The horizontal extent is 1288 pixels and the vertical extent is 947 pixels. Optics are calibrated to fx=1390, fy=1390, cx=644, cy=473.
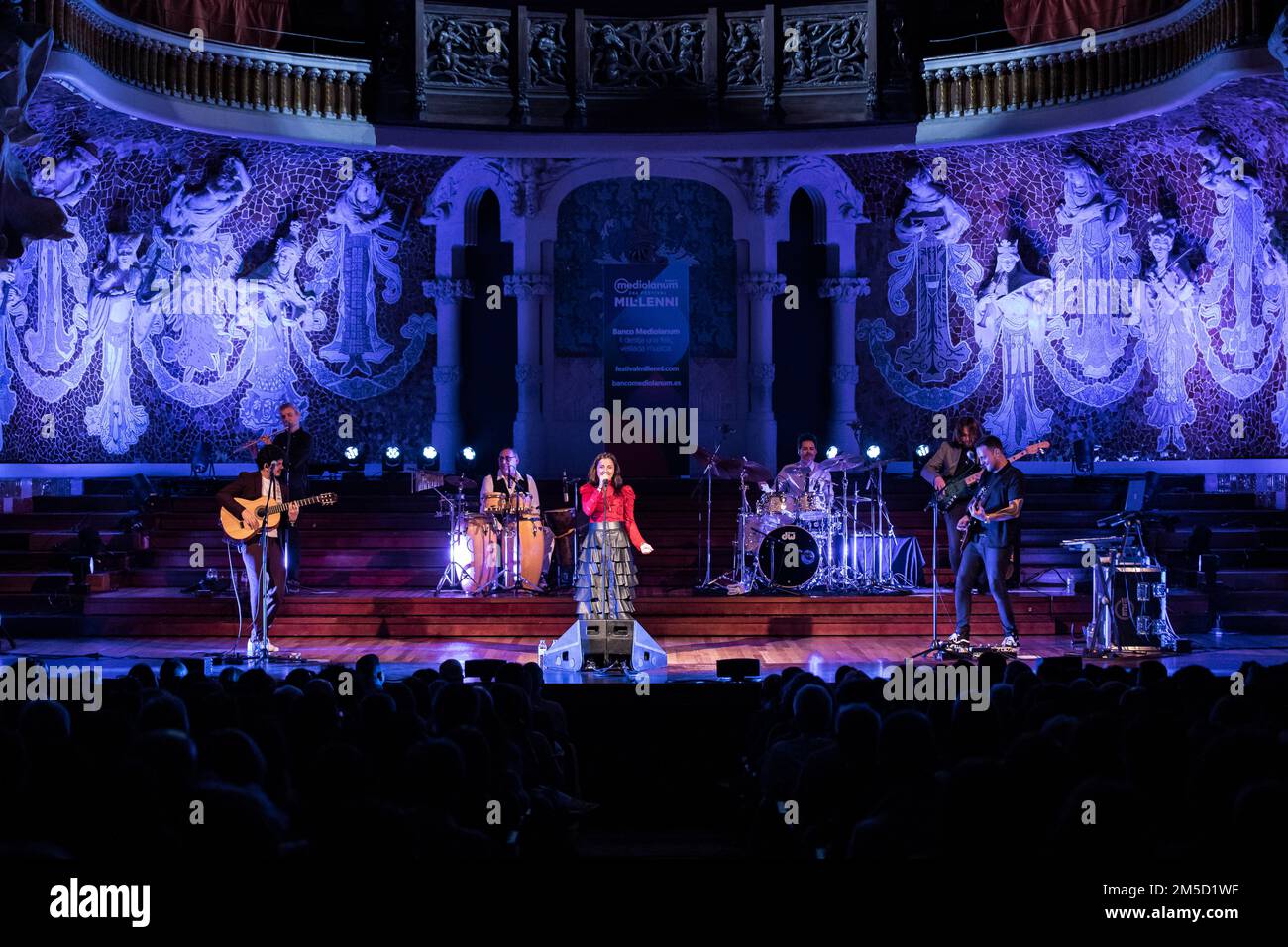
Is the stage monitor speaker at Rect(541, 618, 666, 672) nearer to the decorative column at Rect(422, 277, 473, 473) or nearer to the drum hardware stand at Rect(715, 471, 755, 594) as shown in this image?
the drum hardware stand at Rect(715, 471, 755, 594)

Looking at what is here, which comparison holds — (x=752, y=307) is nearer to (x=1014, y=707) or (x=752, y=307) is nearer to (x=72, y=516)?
(x=72, y=516)

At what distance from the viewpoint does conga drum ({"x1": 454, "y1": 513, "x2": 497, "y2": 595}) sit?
13.9 meters

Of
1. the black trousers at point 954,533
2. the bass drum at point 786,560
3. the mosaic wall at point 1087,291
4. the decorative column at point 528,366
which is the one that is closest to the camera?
the black trousers at point 954,533

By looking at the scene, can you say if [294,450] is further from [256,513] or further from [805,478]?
[805,478]

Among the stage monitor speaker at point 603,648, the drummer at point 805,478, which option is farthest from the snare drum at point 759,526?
the stage monitor speaker at point 603,648

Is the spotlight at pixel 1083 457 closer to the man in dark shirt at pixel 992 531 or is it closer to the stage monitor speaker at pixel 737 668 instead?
the man in dark shirt at pixel 992 531

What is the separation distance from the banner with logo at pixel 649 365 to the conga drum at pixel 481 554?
17.9 ft

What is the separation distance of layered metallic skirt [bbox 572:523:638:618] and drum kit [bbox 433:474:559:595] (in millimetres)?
2583

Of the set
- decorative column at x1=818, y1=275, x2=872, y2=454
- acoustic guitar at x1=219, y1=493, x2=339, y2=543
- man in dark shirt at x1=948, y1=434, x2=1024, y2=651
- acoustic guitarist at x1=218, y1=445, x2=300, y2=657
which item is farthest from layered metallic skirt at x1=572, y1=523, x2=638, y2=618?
decorative column at x1=818, y1=275, x2=872, y2=454

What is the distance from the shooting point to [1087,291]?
1894cm

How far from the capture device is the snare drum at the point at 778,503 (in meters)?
14.1

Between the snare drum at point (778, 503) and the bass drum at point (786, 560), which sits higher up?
the snare drum at point (778, 503)
